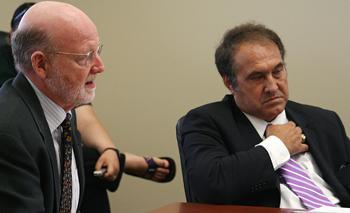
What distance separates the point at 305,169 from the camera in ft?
5.68

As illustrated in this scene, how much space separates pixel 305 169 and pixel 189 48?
1.25m

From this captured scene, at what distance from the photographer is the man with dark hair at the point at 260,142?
1574mm

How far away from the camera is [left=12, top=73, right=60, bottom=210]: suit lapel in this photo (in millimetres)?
1188

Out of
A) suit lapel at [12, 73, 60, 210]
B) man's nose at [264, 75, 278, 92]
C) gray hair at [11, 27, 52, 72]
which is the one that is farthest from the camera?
man's nose at [264, 75, 278, 92]

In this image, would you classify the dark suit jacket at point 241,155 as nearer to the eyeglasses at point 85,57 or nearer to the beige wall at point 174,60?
the eyeglasses at point 85,57

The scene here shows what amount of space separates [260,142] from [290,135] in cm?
11

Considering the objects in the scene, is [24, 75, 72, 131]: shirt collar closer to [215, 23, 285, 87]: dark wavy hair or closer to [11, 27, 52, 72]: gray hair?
[11, 27, 52, 72]: gray hair

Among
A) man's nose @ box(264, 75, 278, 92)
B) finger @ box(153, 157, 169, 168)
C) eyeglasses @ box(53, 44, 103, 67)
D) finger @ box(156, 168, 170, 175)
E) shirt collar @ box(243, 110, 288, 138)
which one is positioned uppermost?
eyeglasses @ box(53, 44, 103, 67)

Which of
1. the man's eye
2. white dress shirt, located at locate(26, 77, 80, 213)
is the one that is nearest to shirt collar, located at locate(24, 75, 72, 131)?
white dress shirt, located at locate(26, 77, 80, 213)

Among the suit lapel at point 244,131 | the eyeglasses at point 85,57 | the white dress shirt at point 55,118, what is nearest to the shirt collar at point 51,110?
the white dress shirt at point 55,118

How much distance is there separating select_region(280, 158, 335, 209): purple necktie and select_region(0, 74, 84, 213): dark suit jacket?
84cm

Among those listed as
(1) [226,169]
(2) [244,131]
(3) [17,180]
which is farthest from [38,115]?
(2) [244,131]

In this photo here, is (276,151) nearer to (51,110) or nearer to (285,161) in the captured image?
(285,161)

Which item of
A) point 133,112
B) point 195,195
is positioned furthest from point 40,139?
point 133,112
